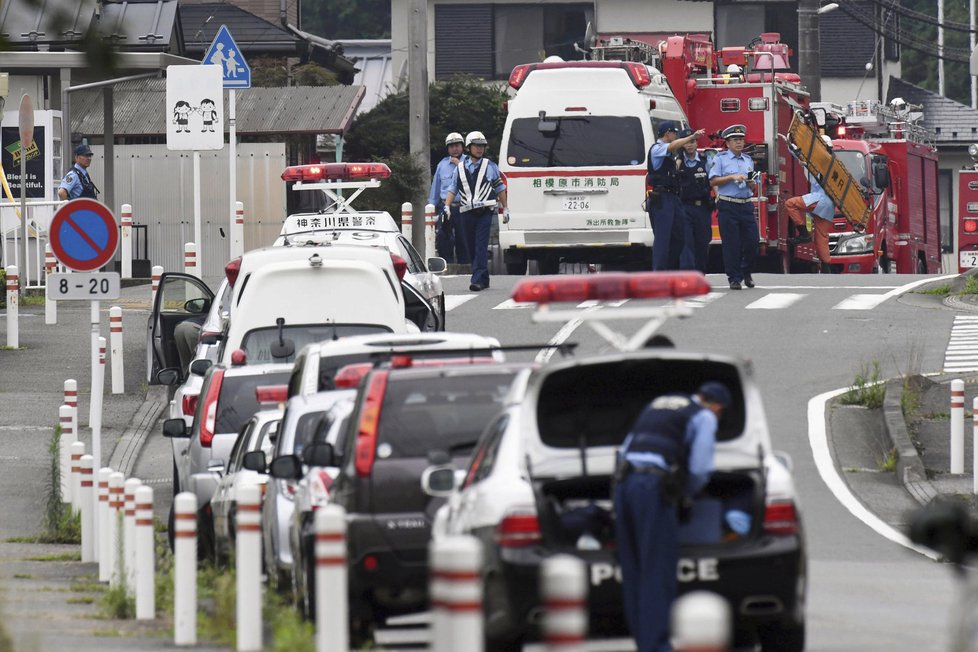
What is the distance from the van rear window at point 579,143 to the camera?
28.7 m

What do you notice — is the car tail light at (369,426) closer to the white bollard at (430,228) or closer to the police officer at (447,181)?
the police officer at (447,181)

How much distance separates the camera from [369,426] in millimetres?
10172

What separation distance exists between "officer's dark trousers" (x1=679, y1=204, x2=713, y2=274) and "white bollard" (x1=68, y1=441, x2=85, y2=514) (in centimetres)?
1057

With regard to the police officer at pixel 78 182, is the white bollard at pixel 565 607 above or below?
below

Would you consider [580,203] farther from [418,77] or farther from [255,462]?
[255,462]

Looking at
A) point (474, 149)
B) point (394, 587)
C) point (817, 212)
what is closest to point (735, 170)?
point (474, 149)

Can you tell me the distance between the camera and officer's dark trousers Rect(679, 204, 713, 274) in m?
25.0

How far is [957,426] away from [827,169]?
16.1 meters

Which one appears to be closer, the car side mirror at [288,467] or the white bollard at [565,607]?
the white bollard at [565,607]

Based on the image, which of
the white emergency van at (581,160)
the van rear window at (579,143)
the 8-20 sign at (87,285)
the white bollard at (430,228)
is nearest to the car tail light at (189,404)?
the 8-20 sign at (87,285)

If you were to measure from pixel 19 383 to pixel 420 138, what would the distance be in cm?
1127

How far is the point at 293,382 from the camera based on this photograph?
13734 millimetres

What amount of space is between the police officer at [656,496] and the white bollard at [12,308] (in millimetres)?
16727

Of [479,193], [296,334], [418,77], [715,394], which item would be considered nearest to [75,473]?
[296,334]
